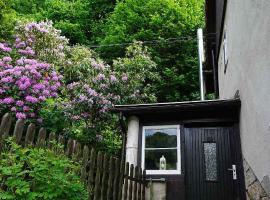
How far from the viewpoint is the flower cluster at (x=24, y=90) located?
9570 mm

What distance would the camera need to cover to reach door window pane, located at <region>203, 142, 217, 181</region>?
26.6ft

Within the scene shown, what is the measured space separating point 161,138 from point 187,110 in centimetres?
101

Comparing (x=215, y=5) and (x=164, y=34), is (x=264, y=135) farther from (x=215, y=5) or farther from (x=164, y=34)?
(x=164, y=34)

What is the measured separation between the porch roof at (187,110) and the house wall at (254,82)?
58 cm

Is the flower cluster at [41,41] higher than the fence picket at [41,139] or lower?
higher

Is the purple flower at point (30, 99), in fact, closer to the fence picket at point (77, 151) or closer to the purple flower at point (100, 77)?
the purple flower at point (100, 77)

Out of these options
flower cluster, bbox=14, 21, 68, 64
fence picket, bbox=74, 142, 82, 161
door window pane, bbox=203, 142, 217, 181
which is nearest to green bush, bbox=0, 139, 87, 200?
fence picket, bbox=74, 142, 82, 161

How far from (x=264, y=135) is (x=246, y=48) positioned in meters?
2.33

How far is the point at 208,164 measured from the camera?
8234mm

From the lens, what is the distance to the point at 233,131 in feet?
27.2

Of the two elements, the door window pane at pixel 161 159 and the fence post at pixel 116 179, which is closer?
the fence post at pixel 116 179

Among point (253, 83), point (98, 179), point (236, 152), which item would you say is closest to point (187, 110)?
point (236, 152)

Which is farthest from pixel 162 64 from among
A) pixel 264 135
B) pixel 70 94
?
pixel 264 135

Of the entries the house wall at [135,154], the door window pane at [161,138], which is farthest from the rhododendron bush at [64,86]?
the door window pane at [161,138]
